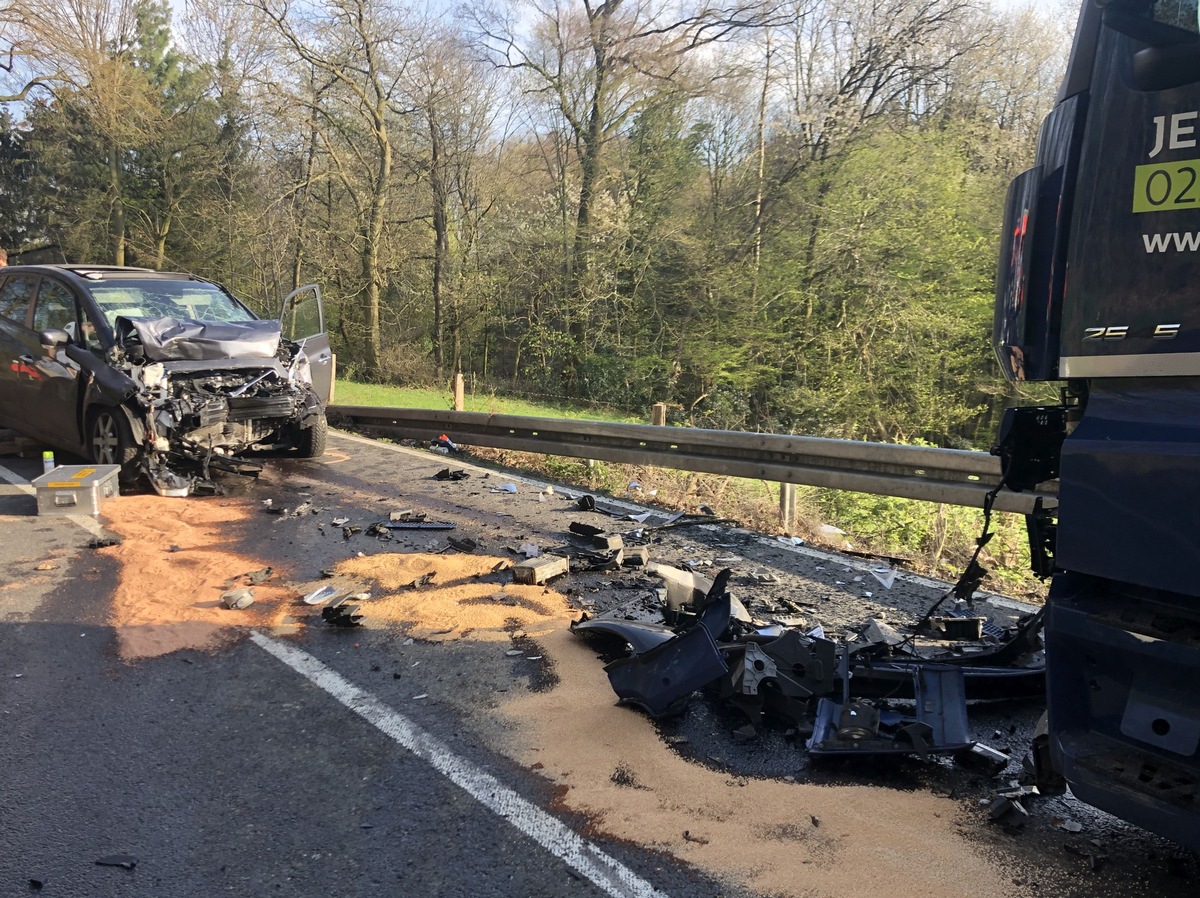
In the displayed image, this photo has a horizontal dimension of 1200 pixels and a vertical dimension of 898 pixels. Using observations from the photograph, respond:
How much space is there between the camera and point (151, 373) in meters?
7.30

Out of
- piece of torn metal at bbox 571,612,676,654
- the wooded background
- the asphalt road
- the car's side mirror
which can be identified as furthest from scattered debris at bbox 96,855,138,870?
the wooded background

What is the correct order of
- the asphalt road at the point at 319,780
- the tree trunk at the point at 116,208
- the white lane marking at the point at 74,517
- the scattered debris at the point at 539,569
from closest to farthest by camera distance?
1. the asphalt road at the point at 319,780
2. the scattered debris at the point at 539,569
3. the white lane marking at the point at 74,517
4. the tree trunk at the point at 116,208

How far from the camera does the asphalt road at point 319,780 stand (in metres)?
2.46

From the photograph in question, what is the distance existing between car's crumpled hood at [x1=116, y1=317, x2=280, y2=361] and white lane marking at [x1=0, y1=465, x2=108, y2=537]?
5.33 feet

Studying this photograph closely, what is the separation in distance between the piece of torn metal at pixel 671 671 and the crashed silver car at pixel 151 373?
562cm

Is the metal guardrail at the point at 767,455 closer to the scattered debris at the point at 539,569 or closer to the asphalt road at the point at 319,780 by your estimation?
the asphalt road at the point at 319,780

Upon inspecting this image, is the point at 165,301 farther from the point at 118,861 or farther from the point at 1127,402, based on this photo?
the point at 1127,402

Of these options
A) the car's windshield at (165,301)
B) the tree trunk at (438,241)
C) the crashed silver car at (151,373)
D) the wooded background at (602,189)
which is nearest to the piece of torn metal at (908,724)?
the crashed silver car at (151,373)

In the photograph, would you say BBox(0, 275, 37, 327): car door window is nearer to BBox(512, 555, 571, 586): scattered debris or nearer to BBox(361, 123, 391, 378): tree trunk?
BBox(512, 555, 571, 586): scattered debris

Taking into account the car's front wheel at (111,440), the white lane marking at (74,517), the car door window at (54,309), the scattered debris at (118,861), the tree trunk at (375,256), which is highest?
the tree trunk at (375,256)

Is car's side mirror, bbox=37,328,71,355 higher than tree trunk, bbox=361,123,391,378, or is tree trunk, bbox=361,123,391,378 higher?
tree trunk, bbox=361,123,391,378

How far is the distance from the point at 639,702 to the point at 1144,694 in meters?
1.93

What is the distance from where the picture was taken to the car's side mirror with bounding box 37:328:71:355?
299 inches

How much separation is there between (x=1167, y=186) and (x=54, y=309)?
9372 millimetres
